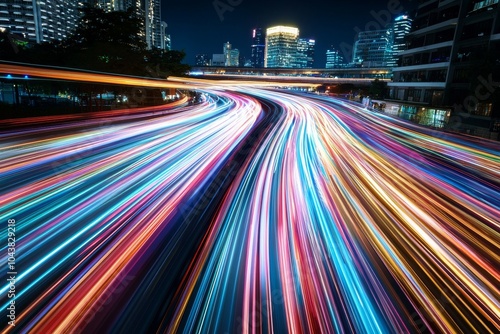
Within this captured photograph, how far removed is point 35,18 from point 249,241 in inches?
6860

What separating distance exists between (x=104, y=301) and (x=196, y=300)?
1117mm

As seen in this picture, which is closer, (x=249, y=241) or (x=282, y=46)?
(x=249, y=241)

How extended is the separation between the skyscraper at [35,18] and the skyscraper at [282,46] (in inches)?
3939

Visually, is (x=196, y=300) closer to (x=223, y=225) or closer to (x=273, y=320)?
(x=273, y=320)

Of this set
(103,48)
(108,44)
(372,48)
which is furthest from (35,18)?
(372,48)

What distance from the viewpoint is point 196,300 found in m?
3.88

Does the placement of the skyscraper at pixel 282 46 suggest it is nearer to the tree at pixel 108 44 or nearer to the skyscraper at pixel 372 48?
the skyscraper at pixel 372 48

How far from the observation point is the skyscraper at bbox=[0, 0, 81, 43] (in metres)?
129

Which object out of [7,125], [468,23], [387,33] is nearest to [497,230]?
[7,125]

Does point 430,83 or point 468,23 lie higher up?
point 468,23

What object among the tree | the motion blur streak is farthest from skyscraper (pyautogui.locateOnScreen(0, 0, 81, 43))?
the motion blur streak

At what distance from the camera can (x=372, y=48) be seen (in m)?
183

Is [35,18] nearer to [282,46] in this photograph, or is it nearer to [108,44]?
[282,46]

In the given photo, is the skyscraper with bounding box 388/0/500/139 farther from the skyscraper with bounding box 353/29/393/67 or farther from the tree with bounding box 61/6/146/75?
the skyscraper with bounding box 353/29/393/67
